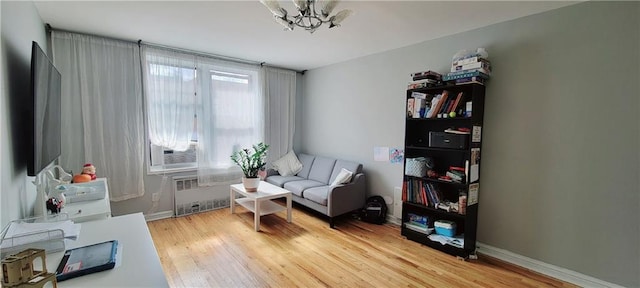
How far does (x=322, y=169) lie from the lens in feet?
14.0

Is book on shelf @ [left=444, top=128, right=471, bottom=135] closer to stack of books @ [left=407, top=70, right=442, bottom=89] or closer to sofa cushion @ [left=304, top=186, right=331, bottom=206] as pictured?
stack of books @ [left=407, top=70, right=442, bottom=89]

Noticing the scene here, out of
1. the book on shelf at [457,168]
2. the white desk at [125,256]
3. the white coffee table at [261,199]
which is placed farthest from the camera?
the white coffee table at [261,199]

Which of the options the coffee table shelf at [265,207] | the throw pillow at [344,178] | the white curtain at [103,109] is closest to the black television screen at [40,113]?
the white curtain at [103,109]

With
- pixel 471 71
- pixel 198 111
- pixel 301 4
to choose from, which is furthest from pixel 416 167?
pixel 198 111

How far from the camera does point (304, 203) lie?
382 centimetres

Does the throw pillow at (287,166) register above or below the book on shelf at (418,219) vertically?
above

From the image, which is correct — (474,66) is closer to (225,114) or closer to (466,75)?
(466,75)

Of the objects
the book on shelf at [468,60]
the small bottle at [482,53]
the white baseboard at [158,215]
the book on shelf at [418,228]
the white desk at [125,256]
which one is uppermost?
the small bottle at [482,53]

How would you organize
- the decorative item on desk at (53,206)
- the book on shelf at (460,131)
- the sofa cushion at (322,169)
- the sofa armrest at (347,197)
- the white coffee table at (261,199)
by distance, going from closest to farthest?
1. the decorative item on desk at (53,206)
2. the book on shelf at (460,131)
3. the white coffee table at (261,199)
4. the sofa armrest at (347,197)
5. the sofa cushion at (322,169)

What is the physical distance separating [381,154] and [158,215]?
314 cm

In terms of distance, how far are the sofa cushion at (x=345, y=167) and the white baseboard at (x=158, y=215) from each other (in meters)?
2.31

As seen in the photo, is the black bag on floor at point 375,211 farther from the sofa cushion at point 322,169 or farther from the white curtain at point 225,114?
the white curtain at point 225,114

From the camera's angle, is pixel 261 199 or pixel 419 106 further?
pixel 261 199

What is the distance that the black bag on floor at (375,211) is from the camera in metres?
3.58
